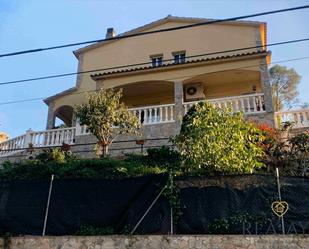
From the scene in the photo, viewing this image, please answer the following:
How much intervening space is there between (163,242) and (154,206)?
811 mm

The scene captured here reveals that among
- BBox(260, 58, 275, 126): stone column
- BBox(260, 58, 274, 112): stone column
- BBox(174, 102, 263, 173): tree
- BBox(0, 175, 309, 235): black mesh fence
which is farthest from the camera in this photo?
BBox(260, 58, 274, 112): stone column

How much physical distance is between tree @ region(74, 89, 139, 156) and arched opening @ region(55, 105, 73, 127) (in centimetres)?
760

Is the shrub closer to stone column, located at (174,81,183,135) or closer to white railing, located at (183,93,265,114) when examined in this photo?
stone column, located at (174,81,183,135)

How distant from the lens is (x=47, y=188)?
8.09 m

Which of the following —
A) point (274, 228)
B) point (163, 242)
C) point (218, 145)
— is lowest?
point (163, 242)

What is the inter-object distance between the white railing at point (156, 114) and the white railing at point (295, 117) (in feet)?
14.4

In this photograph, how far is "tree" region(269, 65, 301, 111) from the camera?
25.7 metres

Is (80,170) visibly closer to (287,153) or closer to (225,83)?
(287,153)

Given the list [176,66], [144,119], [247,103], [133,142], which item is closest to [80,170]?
[133,142]

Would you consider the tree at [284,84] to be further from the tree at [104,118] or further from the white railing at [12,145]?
the white railing at [12,145]

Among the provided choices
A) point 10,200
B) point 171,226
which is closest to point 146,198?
point 171,226

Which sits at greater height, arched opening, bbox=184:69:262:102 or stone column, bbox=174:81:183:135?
arched opening, bbox=184:69:262:102

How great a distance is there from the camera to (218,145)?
8.00m

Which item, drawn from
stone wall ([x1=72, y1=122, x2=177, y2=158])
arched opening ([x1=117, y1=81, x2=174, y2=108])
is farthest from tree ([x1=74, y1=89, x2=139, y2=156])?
arched opening ([x1=117, y1=81, x2=174, y2=108])
